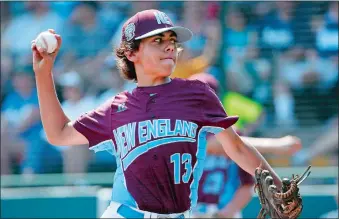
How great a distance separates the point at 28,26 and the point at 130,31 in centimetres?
532

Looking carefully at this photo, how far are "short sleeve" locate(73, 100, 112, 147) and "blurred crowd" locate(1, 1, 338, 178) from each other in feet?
14.6

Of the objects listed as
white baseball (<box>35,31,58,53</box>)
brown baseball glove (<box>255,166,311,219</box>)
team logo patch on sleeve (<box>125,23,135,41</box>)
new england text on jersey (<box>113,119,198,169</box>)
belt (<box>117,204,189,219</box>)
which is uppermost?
team logo patch on sleeve (<box>125,23,135,41</box>)

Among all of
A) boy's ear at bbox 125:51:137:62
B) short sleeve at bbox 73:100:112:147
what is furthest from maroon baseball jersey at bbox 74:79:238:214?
boy's ear at bbox 125:51:137:62

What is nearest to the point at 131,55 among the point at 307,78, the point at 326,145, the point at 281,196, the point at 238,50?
the point at 281,196

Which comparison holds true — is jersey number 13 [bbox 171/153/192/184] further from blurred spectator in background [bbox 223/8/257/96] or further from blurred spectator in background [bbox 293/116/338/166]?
blurred spectator in background [bbox 293/116/338/166]

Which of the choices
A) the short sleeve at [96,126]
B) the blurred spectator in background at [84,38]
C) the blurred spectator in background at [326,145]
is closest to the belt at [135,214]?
the short sleeve at [96,126]

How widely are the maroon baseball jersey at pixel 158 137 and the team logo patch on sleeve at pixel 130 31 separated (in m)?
0.27

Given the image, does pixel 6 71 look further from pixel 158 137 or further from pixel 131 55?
pixel 158 137

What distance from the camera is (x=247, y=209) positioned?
7980mm

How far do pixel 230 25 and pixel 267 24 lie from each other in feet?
2.07

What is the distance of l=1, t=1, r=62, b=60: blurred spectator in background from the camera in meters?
9.12

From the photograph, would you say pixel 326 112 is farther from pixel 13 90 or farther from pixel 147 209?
pixel 147 209

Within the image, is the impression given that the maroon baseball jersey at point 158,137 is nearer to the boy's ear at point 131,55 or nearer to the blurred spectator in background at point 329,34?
the boy's ear at point 131,55

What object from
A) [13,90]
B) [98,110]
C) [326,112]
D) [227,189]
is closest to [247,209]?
[227,189]
